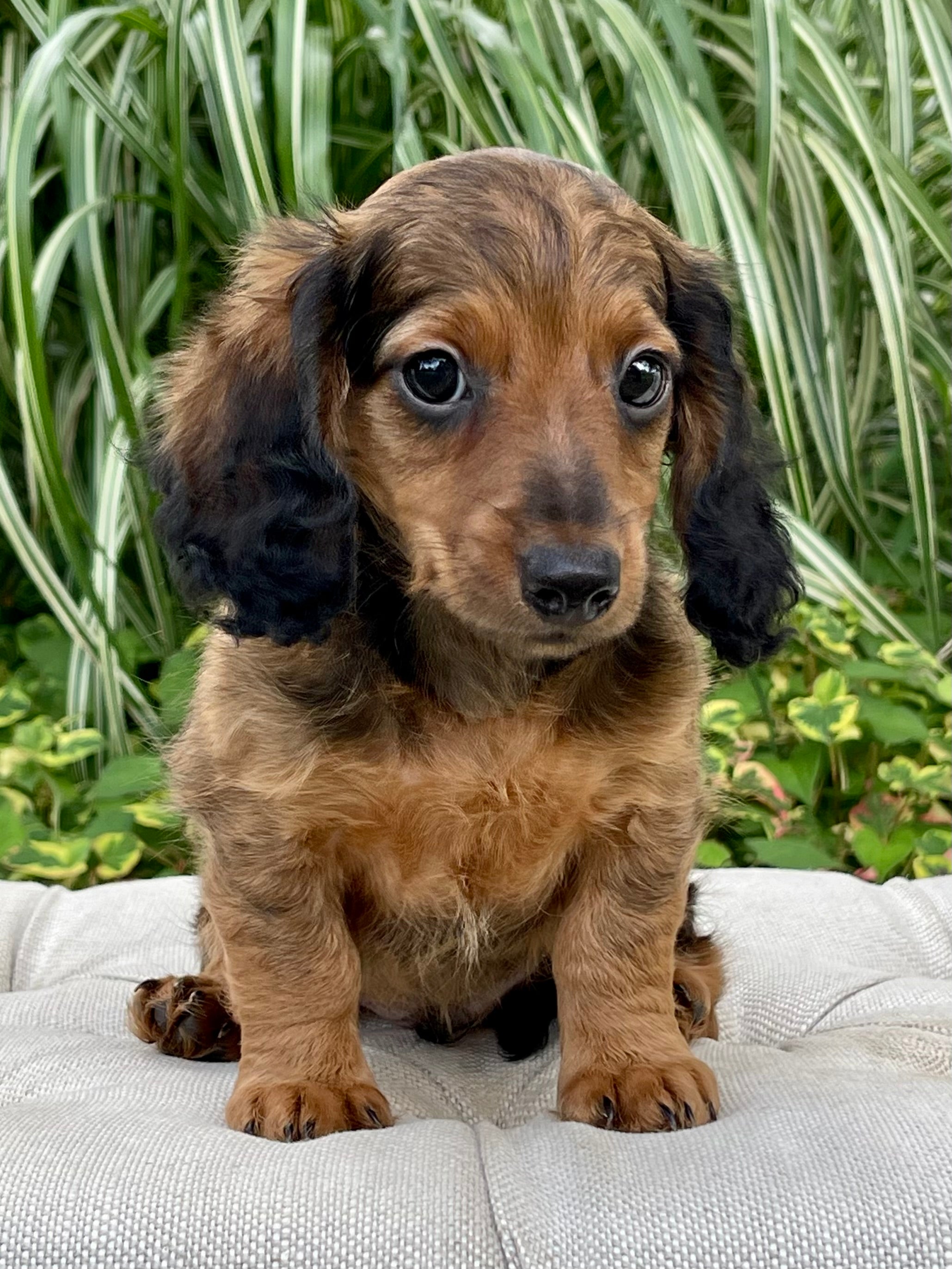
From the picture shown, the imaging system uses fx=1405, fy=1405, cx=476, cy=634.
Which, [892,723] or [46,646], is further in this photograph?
[46,646]

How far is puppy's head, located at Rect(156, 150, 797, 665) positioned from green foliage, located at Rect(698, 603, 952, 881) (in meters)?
1.22

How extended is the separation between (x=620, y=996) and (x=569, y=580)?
0.58 meters

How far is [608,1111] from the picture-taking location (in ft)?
5.24

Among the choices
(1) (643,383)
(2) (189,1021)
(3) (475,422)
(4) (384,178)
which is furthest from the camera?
(4) (384,178)

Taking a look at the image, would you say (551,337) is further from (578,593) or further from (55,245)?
(55,245)

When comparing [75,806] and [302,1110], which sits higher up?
[302,1110]

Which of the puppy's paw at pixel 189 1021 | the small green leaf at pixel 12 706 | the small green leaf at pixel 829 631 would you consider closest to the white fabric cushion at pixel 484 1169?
the puppy's paw at pixel 189 1021

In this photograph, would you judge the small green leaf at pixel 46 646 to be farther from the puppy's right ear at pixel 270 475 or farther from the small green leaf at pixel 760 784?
the puppy's right ear at pixel 270 475

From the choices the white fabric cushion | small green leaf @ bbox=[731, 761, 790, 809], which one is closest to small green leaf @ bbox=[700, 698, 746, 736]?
small green leaf @ bbox=[731, 761, 790, 809]

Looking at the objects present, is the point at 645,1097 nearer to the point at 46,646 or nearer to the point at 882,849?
the point at 882,849

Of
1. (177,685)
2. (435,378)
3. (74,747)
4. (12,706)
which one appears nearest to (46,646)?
(12,706)

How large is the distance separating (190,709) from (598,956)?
678 millimetres

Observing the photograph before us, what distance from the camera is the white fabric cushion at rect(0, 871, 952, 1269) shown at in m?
1.22

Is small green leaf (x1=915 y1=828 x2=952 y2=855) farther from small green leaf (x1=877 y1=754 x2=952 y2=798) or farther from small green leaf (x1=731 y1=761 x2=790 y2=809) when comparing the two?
small green leaf (x1=731 y1=761 x2=790 y2=809)
